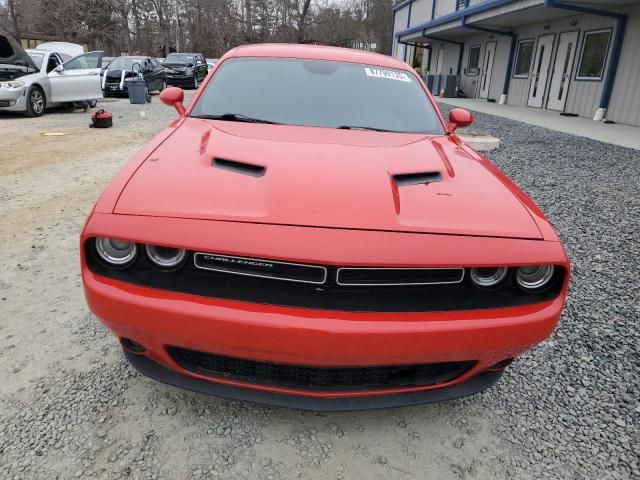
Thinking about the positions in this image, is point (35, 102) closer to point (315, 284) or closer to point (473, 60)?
point (315, 284)

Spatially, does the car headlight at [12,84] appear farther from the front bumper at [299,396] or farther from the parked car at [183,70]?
the front bumper at [299,396]

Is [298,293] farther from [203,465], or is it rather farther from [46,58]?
[46,58]

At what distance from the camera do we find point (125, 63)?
1605 centimetres

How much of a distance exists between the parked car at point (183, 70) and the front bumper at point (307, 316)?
19753 mm

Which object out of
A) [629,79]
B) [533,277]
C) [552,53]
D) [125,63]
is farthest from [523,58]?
[533,277]

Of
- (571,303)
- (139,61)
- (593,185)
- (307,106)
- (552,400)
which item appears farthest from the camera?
(139,61)

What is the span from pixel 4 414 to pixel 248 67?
2.30m

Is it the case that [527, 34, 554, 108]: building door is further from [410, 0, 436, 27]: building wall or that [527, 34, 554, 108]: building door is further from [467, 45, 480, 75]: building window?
[410, 0, 436, 27]: building wall

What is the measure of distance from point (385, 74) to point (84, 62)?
11.9 meters

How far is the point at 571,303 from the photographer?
2965 millimetres

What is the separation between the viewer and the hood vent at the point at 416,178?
1.89 meters

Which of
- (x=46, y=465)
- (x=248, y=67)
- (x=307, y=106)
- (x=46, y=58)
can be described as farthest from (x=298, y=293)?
(x=46, y=58)

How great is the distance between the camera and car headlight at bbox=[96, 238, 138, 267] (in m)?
1.60

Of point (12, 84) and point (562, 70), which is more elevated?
point (562, 70)
